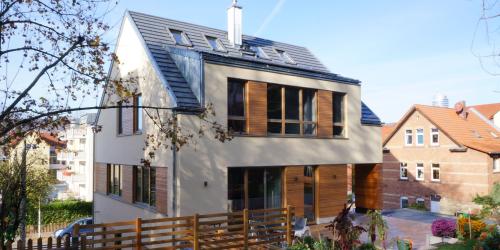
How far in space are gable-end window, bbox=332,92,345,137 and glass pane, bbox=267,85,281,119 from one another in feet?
9.65

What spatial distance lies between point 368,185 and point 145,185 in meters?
9.62


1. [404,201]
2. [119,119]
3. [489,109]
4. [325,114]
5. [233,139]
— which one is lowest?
[404,201]

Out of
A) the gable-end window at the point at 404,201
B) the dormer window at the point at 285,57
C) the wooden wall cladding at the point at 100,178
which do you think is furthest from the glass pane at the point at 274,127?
the gable-end window at the point at 404,201

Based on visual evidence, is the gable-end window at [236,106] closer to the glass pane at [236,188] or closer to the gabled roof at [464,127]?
the glass pane at [236,188]

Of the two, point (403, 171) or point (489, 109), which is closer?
point (403, 171)

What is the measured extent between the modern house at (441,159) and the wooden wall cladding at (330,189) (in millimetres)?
19344

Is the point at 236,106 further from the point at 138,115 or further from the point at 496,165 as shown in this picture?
the point at 496,165

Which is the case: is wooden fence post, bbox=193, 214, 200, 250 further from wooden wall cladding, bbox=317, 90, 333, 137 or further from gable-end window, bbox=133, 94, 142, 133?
wooden wall cladding, bbox=317, 90, 333, 137

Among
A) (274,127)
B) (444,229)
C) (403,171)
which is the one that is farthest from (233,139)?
(403,171)

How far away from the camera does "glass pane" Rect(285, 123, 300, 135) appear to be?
48.8 ft

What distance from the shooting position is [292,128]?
49.3 ft

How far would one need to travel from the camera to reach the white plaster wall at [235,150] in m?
12.1

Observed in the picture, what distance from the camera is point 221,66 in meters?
13.1

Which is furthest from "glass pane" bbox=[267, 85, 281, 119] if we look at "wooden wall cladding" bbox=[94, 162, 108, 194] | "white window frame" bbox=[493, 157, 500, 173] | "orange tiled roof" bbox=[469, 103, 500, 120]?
"orange tiled roof" bbox=[469, 103, 500, 120]
